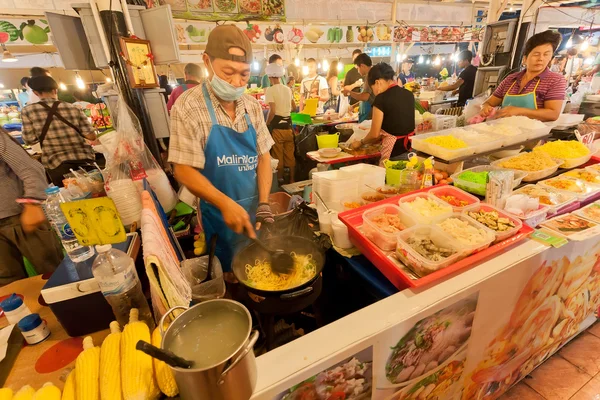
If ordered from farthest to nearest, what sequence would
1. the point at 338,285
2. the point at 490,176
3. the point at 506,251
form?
the point at 338,285, the point at 490,176, the point at 506,251

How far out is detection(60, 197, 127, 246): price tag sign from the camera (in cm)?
126

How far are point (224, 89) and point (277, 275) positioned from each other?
1359 millimetres

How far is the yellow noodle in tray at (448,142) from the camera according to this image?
252cm

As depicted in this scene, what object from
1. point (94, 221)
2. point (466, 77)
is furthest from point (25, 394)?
point (466, 77)

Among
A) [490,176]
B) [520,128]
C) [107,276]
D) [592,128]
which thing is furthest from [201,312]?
[592,128]

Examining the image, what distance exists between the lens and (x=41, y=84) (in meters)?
3.84

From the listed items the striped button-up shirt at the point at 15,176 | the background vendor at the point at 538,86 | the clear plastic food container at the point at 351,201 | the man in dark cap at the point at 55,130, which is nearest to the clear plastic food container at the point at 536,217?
the clear plastic food container at the point at 351,201

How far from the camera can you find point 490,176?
1.90m

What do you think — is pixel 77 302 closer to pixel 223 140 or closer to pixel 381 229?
pixel 223 140

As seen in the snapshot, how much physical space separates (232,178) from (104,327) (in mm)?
1256

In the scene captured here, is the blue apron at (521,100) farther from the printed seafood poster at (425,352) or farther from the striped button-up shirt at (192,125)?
the striped button-up shirt at (192,125)

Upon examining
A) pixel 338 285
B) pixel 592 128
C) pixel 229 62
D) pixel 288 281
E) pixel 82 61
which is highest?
pixel 82 61

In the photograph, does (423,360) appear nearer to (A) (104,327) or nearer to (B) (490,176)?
(B) (490,176)

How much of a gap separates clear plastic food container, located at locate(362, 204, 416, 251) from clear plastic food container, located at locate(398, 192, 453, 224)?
33 millimetres
